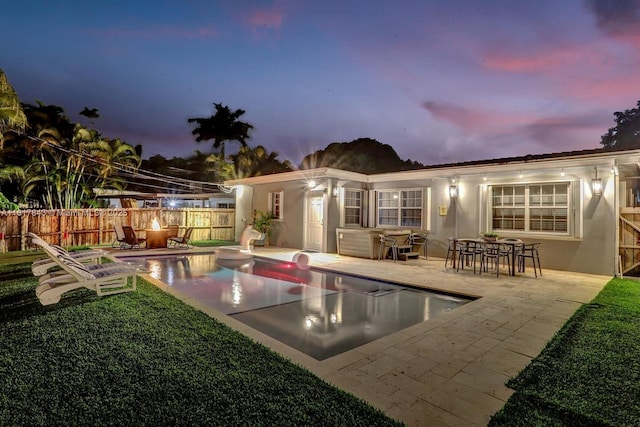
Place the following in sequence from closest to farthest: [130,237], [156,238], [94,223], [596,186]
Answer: [596,186] < [130,237] < [156,238] < [94,223]

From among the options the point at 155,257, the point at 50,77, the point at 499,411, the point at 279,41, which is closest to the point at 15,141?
the point at 155,257

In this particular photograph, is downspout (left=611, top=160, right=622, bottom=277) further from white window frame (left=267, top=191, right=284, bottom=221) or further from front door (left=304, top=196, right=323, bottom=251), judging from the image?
white window frame (left=267, top=191, right=284, bottom=221)

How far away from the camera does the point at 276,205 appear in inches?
633

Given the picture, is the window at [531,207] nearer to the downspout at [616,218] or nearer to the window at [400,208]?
the downspout at [616,218]

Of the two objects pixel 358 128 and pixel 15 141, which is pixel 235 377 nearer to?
pixel 15 141

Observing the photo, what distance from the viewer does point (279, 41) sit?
14961 mm

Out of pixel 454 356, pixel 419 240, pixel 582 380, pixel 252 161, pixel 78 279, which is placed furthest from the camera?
pixel 252 161

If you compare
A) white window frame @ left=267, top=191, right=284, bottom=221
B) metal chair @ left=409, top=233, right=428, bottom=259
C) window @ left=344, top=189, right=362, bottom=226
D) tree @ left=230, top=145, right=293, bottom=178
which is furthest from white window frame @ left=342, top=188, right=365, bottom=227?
tree @ left=230, top=145, right=293, bottom=178

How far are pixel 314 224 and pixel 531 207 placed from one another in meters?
7.79

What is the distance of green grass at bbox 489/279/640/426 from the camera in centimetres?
256

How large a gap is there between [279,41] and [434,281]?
12.5m

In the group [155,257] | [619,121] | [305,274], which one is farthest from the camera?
[619,121]

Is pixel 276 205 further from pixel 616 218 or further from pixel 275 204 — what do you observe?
pixel 616 218

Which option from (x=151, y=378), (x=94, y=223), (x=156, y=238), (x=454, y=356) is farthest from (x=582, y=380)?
(x=94, y=223)
